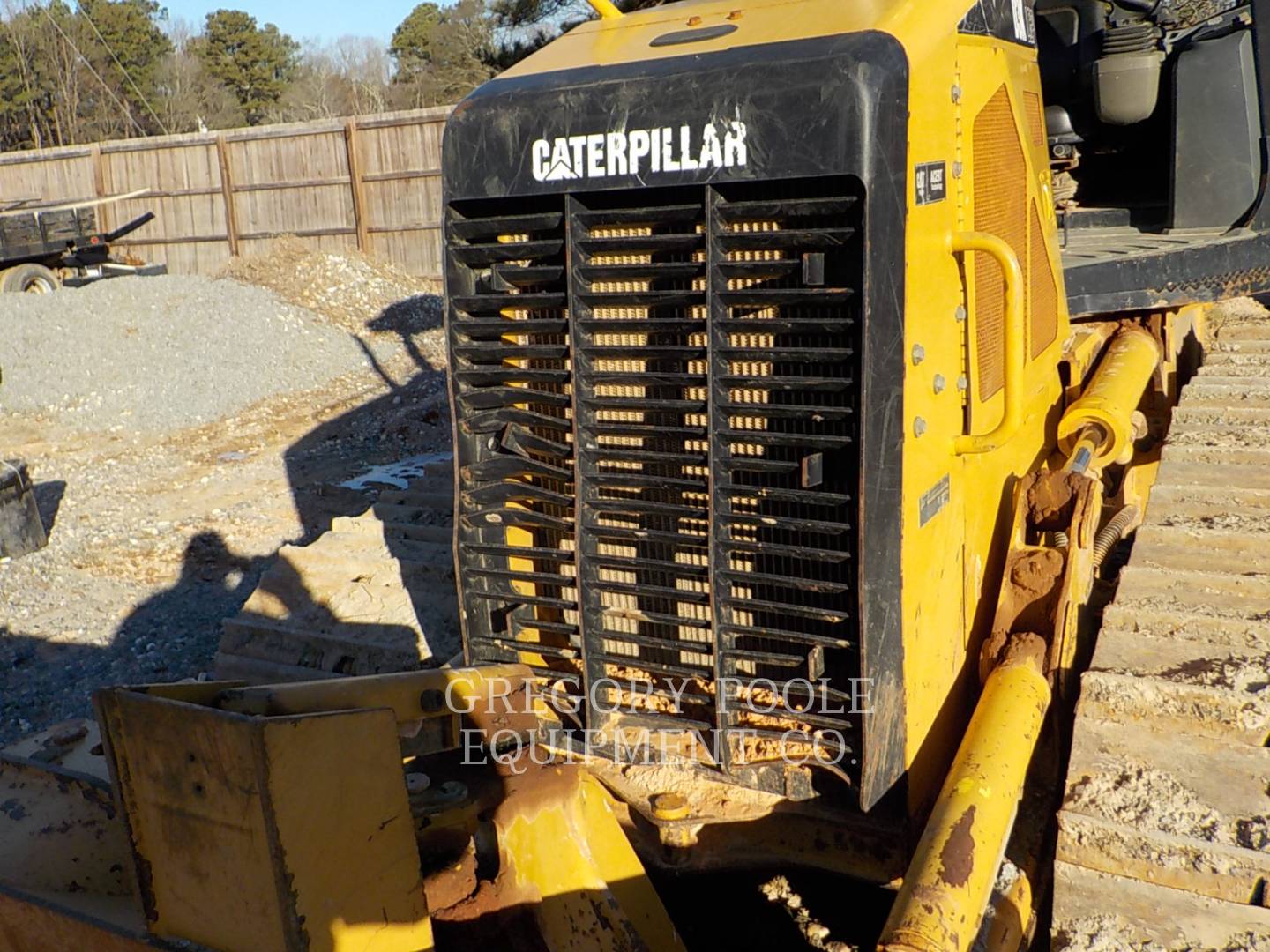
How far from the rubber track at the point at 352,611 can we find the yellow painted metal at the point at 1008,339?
200 cm

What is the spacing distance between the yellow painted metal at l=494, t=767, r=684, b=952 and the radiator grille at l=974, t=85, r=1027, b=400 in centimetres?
143

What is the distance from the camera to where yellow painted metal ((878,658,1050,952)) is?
2229 mm

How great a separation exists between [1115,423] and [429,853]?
220 cm

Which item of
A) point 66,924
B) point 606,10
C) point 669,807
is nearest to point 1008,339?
point 669,807

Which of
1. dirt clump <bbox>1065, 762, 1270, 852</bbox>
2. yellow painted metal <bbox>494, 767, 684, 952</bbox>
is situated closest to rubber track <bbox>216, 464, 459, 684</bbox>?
yellow painted metal <bbox>494, 767, 684, 952</bbox>

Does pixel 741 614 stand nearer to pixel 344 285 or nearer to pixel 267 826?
pixel 267 826

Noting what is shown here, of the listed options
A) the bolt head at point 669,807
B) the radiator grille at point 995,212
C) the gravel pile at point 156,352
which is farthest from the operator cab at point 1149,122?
the gravel pile at point 156,352

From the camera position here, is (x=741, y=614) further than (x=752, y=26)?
Yes

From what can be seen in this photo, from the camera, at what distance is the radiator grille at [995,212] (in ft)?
10.1

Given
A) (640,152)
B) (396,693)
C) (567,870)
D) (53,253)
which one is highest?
(640,152)

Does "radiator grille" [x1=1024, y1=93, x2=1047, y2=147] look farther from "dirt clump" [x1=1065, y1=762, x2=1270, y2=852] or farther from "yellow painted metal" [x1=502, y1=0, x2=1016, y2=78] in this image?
"dirt clump" [x1=1065, y1=762, x2=1270, y2=852]

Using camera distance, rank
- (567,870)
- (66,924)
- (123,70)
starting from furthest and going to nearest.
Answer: (123,70) < (567,870) < (66,924)

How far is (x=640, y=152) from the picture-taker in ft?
9.17

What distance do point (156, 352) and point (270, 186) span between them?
626cm
